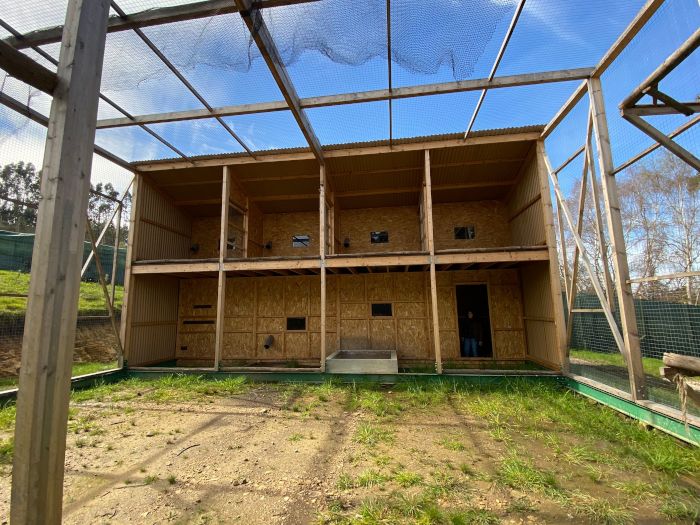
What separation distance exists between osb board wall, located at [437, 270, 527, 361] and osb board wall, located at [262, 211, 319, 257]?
443 cm

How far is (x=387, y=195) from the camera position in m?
9.72

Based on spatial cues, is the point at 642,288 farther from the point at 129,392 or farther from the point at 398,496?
the point at 129,392

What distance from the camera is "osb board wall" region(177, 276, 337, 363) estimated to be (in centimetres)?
992

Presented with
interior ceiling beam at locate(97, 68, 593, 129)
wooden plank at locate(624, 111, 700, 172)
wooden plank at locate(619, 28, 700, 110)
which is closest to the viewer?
wooden plank at locate(619, 28, 700, 110)

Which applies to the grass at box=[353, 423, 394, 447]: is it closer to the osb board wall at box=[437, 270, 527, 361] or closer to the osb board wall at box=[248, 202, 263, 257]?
the osb board wall at box=[437, 270, 527, 361]

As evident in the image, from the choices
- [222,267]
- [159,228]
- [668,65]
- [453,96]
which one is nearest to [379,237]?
[222,267]

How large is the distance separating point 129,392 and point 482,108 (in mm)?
9524

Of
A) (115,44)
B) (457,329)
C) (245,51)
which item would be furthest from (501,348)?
(115,44)

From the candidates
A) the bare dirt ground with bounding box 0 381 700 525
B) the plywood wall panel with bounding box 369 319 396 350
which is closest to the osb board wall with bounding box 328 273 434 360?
the plywood wall panel with bounding box 369 319 396 350

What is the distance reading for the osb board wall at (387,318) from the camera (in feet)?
30.9

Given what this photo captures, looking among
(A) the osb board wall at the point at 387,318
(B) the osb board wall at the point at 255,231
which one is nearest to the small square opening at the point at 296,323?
(A) the osb board wall at the point at 387,318

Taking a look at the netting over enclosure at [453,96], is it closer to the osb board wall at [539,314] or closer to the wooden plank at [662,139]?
the wooden plank at [662,139]

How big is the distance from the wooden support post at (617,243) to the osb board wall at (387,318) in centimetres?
502

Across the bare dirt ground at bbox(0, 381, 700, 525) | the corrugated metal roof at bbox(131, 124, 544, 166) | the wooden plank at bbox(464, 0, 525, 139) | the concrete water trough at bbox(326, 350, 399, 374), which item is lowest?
the bare dirt ground at bbox(0, 381, 700, 525)
